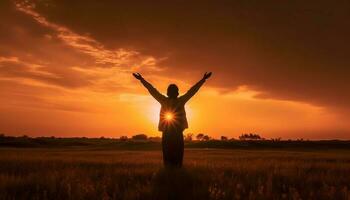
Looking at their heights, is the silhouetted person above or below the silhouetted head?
below

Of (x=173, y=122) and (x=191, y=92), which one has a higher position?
(x=191, y=92)

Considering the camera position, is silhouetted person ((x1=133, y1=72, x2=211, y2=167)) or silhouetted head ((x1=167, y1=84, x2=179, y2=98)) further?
silhouetted head ((x1=167, y1=84, x2=179, y2=98))

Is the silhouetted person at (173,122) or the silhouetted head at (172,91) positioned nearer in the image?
the silhouetted person at (173,122)

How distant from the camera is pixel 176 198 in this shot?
26.3 ft

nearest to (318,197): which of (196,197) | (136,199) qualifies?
(196,197)

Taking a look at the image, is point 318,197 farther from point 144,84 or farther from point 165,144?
point 144,84

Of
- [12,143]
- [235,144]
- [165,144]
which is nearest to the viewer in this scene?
[165,144]

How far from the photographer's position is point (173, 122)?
45.6 ft

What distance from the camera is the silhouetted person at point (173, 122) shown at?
540 inches

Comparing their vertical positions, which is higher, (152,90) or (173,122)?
(152,90)

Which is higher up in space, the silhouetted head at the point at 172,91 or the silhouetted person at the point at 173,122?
the silhouetted head at the point at 172,91

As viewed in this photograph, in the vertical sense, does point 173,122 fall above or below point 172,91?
below

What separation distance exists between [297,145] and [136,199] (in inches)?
3172

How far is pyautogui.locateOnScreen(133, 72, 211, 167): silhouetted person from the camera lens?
13711 millimetres
